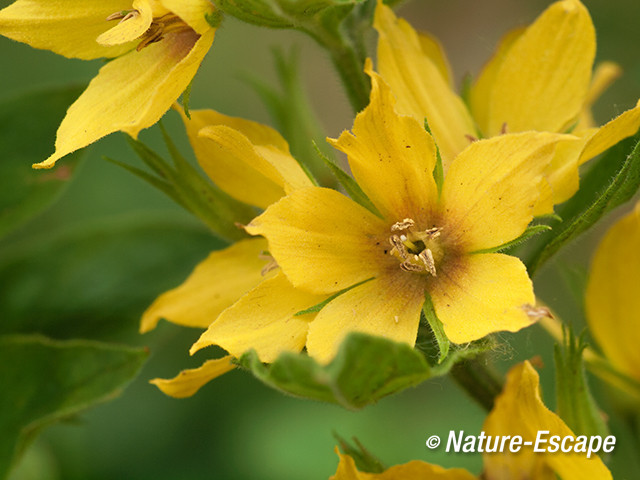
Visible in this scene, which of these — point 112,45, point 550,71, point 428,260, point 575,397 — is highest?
point 112,45

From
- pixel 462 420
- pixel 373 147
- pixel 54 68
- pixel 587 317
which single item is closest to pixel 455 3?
pixel 54 68

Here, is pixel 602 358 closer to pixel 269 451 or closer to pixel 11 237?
pixel 269 451

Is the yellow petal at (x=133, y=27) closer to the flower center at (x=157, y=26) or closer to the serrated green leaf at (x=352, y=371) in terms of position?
the flower center at (x=157, y=26)

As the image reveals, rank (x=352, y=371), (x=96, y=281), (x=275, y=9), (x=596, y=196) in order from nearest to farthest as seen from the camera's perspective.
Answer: (x=352, y=371) → (x=275, y=9) → (x=596, y=196) → (x=96, y=281)

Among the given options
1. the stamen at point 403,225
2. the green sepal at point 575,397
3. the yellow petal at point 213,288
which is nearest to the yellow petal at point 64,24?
the yellow petal at point 213,288

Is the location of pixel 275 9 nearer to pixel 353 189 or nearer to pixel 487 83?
pixel 353 189

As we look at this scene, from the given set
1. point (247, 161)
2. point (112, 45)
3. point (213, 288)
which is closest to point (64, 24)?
point (112, 45)

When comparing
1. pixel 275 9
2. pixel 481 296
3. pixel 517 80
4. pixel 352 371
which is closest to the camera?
pixel 352 371
